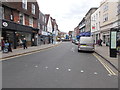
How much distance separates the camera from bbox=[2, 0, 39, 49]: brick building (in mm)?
17859

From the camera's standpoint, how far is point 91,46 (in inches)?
679

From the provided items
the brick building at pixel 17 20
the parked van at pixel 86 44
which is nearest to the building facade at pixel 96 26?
the brick building at pixel 17 20

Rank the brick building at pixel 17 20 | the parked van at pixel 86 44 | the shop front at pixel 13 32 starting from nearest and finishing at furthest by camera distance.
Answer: the parked van at pixel 86 44 → the shop front at pixel 13 32 → the brick building at pixel 17 20

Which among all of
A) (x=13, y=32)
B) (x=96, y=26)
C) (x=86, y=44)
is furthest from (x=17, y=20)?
(x=96, y=26)

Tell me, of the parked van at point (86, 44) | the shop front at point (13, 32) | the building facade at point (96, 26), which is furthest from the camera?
the building facade at point (96, 26)

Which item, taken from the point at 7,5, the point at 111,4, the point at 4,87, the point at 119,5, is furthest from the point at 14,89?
the point at 111,4

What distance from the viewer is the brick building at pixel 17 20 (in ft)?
58.6

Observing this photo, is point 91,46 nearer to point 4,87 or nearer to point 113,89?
point 113,89

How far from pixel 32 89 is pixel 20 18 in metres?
19.9

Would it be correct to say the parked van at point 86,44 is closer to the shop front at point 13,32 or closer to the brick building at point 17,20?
the shop front at point 13,32

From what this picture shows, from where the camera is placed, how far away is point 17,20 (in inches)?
827

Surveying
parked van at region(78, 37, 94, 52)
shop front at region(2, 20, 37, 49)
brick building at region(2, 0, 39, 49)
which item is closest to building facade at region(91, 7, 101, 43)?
brick building at region(2, 0, 39, 49)

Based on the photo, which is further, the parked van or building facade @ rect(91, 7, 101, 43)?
building facade @ rect(91, 7, 101, 43)

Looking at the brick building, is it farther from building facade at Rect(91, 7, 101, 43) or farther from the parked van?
building facade at Rect(91, 7, 101, 43)
